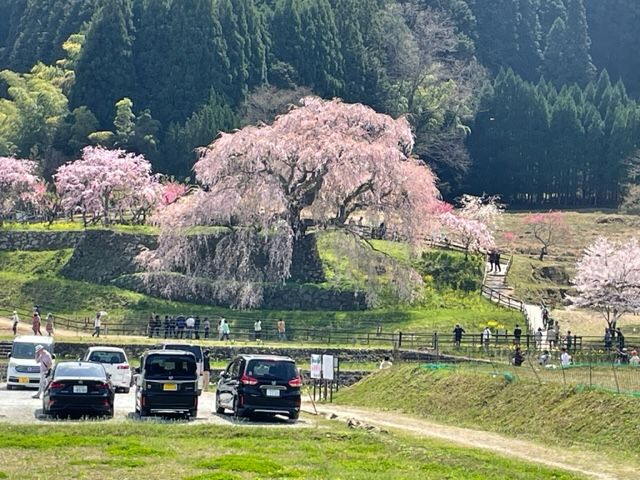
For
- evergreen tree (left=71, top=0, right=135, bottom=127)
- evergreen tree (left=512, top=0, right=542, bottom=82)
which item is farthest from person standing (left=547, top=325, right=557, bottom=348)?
evergreen tree (left=512, top=0, right=542, bottom=82)

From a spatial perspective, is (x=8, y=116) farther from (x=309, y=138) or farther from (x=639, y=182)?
(x=639, y=182)

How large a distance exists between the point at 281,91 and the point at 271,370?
61549 mm

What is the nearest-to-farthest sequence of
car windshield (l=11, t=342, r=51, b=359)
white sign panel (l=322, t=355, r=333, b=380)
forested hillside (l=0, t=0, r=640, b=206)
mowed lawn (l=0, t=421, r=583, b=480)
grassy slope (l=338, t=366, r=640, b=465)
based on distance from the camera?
Result: mowed lawn (l=0, t=421, r=583, b=480) < grassy slope (l=338, t=366, r=640, b=465) < white sign panel (l=322, t=355, r=333, b=380) < car windshield (l=11, t=342, r=51, b=359) < forested hillside (l=0, t=0, r=640, b=206)

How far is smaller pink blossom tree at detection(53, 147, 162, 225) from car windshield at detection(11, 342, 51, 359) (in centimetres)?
3110

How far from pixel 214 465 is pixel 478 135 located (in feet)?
278

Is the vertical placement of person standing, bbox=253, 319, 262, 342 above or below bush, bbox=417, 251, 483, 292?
below

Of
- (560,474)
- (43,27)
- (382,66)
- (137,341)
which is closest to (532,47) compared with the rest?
(382,66)

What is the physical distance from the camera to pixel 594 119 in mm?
95188

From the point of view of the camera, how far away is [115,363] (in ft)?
112

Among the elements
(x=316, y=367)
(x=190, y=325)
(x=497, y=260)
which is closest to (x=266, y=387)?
(x=316, y=367)

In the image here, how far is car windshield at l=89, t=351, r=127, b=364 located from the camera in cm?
3362

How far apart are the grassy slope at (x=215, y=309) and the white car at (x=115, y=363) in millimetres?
18174

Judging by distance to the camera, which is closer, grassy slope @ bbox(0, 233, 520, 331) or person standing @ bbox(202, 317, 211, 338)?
person standing @ bbox(202, 317, 211, 338)

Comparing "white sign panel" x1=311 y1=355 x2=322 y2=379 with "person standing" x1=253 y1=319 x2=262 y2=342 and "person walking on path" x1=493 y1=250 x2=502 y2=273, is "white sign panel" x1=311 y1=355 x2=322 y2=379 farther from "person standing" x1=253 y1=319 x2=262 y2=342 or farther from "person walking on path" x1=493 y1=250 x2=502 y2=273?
"person walking on path" x1=493 y1=250 x2=502 y2=273
